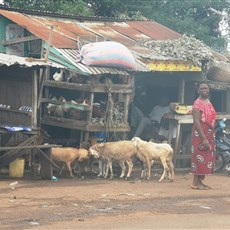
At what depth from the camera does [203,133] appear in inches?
451

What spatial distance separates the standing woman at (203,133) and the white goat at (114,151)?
77.5 inches

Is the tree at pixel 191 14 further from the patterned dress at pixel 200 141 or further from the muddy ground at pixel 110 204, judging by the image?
the patterned dress at pixel 200 141

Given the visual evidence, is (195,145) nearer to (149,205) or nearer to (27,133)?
A: (149,205)

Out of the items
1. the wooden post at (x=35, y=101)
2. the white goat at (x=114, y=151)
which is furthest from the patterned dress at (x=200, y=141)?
the wooden post at (x=35, y=101)

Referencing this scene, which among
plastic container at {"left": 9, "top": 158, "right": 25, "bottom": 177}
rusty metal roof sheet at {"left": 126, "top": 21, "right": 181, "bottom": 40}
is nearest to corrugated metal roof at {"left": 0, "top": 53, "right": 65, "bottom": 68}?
plastic container at {"left": 9, "top": 158, "right": 25, "bottom": 177}

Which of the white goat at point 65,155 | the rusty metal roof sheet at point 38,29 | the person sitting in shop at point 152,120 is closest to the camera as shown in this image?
the white goat at point 65,155

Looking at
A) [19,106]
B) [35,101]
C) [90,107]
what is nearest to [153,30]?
[90,107]

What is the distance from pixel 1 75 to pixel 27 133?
2136mm

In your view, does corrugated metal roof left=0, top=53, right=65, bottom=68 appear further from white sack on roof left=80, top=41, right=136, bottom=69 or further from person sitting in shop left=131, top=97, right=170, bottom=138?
person sitting in shop left=131, top=97, right=170, bottom=138

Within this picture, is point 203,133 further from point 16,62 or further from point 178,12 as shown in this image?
point 178,12

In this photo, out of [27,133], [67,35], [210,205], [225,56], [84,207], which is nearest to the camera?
[84,207]

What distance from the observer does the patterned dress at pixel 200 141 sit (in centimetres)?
1154

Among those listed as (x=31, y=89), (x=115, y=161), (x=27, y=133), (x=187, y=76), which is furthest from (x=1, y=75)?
(x=187, y=76)

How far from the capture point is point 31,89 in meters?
13.0
